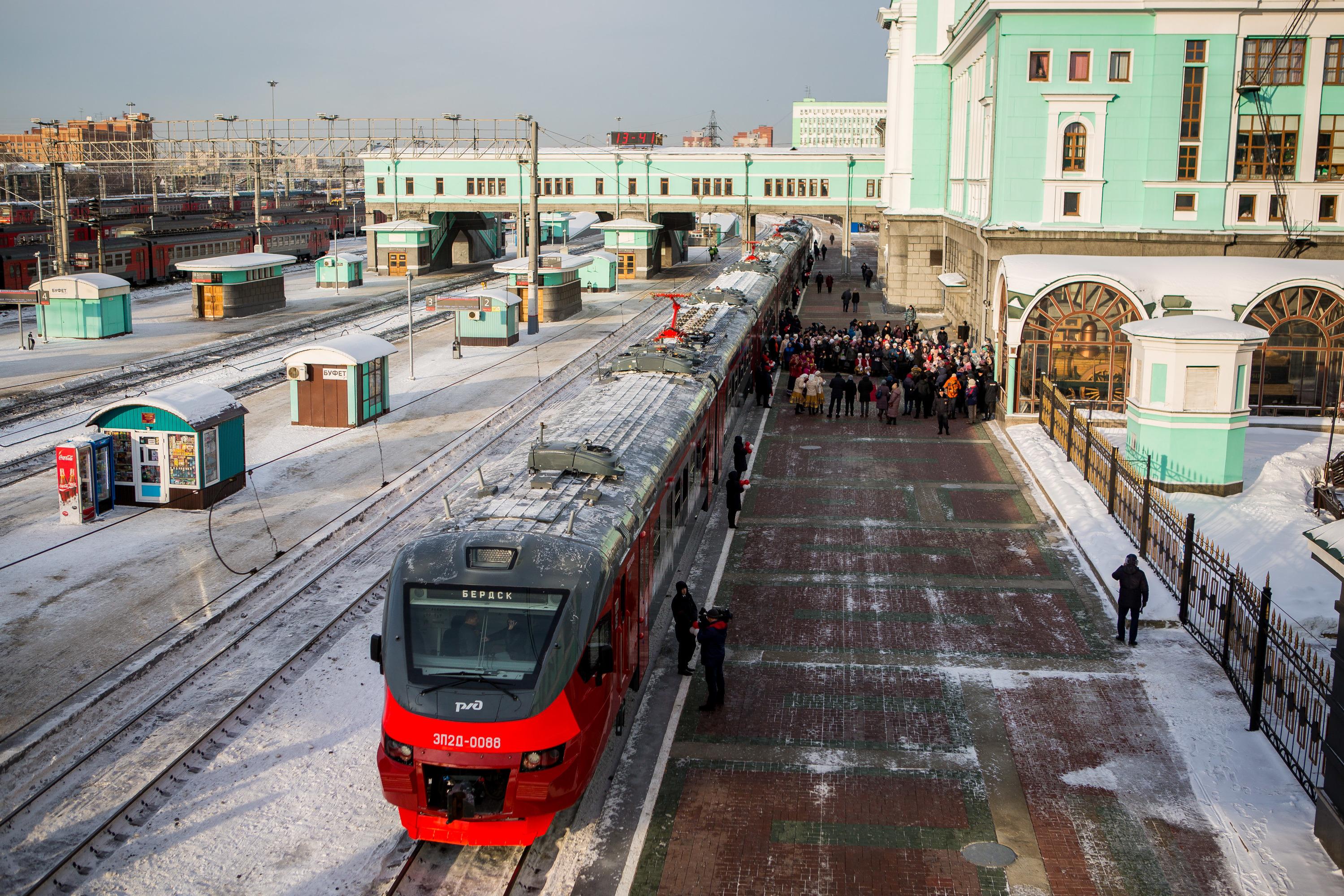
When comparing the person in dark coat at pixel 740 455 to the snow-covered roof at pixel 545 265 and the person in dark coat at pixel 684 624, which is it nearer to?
the person in dark coat at pixel 684 624

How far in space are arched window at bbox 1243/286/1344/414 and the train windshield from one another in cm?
2465

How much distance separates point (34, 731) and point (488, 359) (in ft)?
92.1

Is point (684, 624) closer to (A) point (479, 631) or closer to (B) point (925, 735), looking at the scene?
(B) point (925, 735)

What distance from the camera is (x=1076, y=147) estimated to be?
1369 inches

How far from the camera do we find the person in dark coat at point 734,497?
67.5 feet

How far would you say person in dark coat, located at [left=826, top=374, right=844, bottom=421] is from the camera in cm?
3102

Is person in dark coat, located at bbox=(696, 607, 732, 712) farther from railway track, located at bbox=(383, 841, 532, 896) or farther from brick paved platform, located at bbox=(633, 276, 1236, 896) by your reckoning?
railway track, located at bbox=(383, 841, 532, 896)

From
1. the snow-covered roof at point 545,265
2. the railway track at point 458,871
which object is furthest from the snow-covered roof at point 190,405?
the snow-covered roof at point 545,265

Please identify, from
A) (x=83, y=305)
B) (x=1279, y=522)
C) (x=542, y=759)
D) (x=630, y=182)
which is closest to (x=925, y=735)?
(x=542, y=759)

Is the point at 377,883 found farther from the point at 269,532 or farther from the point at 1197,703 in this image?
the point at 269,532

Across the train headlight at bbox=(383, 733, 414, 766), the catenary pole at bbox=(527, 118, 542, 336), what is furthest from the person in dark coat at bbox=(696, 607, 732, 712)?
the catenary pole at bbox=(527, 118, 542, 336)

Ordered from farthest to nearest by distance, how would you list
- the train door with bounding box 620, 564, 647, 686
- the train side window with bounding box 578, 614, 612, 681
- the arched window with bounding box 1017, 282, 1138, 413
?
the arched window with bounding box 1017, 282, 1138, 413 → the train door with bounding box 620, 564, 647, 686 → the train side window with bounding box 578, 614, 612, 681

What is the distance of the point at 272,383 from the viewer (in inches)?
1364

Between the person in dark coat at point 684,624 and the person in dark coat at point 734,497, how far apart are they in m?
6.21
